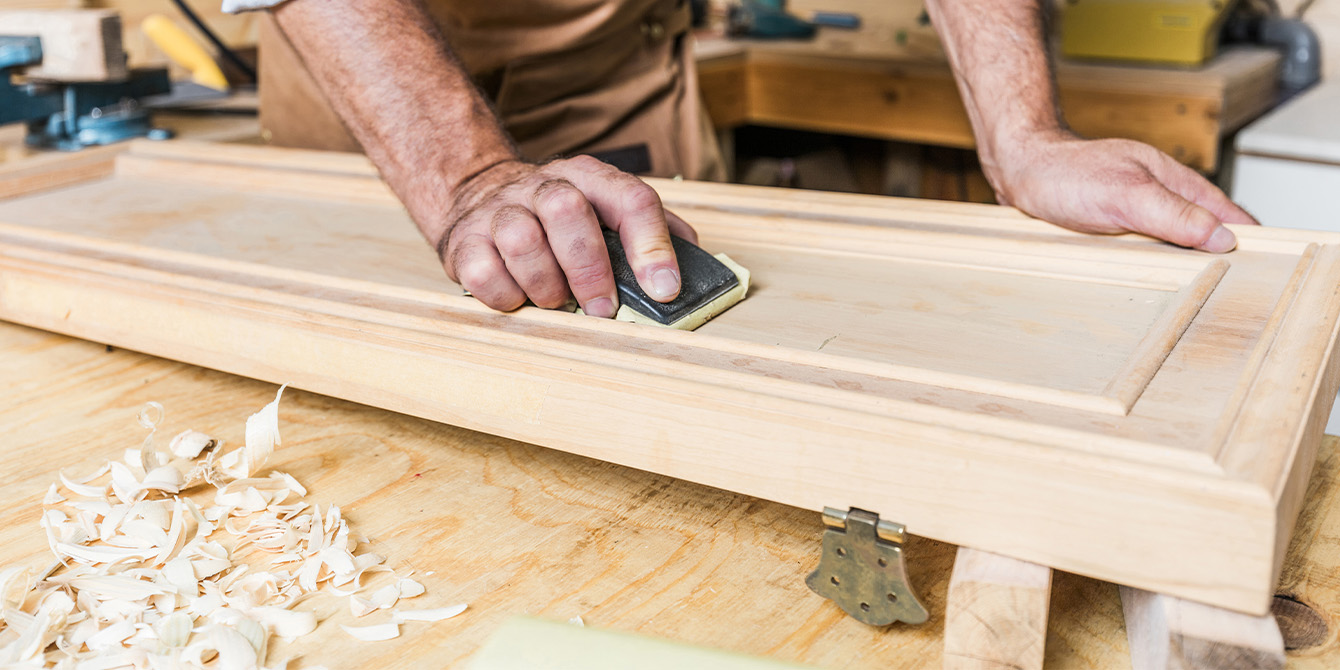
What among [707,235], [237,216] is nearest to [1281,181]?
[707,235]

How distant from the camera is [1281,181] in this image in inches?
65.7

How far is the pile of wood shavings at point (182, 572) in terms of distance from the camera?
621 mm

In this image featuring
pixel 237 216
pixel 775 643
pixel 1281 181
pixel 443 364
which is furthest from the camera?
pixel 1281 181

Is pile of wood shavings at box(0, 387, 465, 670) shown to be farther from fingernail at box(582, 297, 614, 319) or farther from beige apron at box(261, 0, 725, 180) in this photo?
beige apron at box(261, 0, 725, 180)

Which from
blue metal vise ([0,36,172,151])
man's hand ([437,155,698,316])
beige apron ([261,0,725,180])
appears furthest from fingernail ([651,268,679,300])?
blue metal vise ([0,36,172,151])

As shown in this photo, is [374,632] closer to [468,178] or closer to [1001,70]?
[468,178]

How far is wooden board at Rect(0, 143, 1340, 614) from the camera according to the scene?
1.84ft

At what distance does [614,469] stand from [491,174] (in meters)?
0.32

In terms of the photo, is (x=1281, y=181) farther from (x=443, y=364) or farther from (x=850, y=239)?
(x=443, y=364)

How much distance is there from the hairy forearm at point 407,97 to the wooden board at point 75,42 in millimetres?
714

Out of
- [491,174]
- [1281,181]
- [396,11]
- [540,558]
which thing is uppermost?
[396,11]

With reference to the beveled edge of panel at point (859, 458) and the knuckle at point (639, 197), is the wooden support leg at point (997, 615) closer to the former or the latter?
the beveled edge of panel at point (859, 458)

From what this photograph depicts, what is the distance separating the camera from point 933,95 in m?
2.32

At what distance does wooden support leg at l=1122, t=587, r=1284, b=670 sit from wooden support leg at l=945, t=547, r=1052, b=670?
0.20ft
